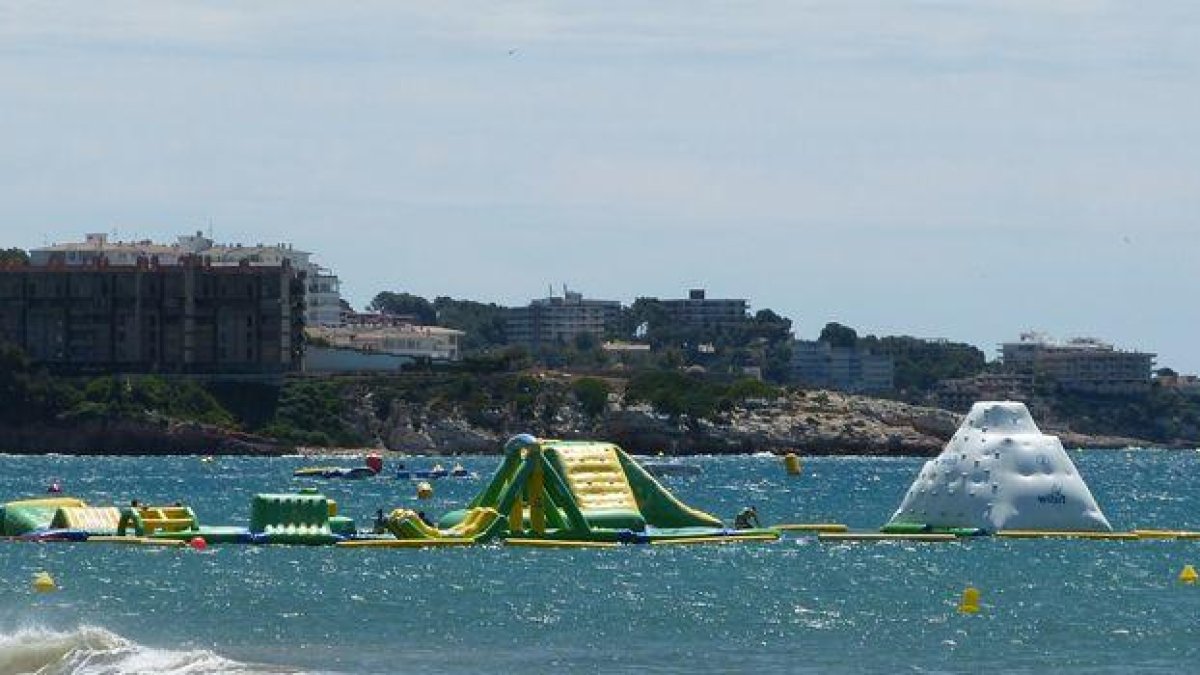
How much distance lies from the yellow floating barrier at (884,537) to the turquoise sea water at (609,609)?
0.28 meters

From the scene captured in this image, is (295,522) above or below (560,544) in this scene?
above

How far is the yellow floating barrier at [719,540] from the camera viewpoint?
→ 81.8m

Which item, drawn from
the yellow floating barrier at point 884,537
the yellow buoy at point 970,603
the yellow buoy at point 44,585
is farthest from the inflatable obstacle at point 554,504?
the yellow buoy at point 970,603

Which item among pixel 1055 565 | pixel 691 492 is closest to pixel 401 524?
pixel 1055 565

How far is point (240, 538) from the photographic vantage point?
82.4 m

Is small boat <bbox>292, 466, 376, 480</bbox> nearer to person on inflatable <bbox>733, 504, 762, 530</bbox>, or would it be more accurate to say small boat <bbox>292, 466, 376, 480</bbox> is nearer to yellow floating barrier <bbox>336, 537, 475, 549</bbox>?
person on inflatable <bbox>733, 504, 762, 530</bbox>

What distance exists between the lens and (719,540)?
84.1 metres

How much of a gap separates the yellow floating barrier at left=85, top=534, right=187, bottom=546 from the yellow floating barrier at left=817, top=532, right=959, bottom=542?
1909 cm

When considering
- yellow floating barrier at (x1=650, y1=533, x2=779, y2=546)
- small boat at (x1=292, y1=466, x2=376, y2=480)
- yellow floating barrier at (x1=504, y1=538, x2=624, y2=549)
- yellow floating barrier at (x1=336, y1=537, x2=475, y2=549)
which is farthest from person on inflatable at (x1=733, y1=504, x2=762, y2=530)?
small boat at (x1=292, y1=466, x2=376, y2=480)

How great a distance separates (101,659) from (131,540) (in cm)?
3007

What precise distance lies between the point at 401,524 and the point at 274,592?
543 inches

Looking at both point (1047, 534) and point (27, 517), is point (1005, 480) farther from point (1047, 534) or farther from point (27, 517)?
point (27, 517)

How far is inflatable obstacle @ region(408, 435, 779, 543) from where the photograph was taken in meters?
80.9

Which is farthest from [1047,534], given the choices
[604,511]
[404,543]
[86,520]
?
[86,520]
